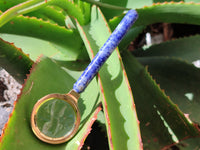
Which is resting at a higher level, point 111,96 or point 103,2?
point 103,2

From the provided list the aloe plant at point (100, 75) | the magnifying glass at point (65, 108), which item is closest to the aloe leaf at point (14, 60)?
the aloe plant at point (100, 75)

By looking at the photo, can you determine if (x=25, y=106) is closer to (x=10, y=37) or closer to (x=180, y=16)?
(x=10, y=37)

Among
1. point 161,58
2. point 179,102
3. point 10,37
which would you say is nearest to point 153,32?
point 161,58

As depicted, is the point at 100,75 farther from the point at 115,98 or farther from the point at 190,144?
the point at 190,144

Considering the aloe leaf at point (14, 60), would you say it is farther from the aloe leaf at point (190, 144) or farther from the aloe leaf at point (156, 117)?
the aloe leaf at point (190, 144)

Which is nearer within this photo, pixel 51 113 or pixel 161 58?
pixel 51 113

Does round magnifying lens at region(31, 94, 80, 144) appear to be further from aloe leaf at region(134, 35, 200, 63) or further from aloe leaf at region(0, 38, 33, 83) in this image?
aloe leaf at region(134, 35, 200, 63)

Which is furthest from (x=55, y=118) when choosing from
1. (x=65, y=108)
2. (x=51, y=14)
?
(x=51, y=14)
